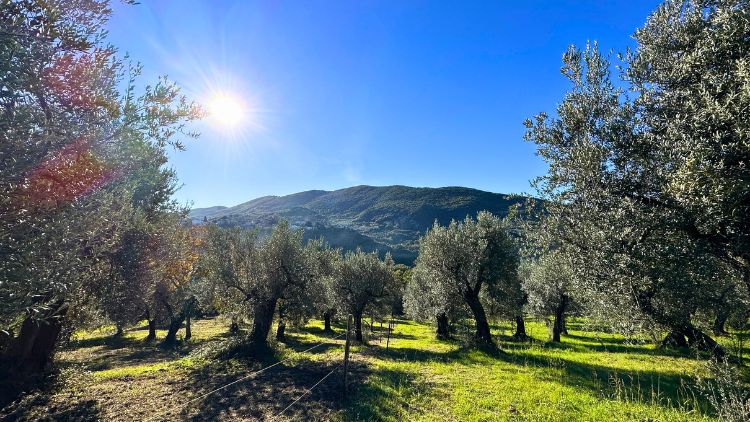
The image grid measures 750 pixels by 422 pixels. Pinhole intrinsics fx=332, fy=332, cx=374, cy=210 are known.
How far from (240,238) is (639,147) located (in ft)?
106

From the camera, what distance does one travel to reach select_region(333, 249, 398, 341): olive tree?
4300cm

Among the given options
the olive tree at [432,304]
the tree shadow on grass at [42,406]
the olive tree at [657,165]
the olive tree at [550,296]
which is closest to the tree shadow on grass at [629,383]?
the olive tree at [657,165]

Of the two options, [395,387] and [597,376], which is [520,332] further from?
[395,387]

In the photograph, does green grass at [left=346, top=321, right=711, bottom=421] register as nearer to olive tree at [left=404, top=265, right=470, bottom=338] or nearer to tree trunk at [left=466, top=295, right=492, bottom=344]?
tree trunk at [left=466, top=295, right=492, bottom=344]

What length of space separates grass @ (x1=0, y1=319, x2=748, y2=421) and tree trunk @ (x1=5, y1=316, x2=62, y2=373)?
4.77 ft

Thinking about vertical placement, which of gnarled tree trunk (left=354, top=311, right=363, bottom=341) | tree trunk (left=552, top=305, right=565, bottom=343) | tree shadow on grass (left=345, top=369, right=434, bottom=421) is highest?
tree trunk (left=552, top=305, right=565, bottom=343)

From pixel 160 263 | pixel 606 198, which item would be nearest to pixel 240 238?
pixel 160 263

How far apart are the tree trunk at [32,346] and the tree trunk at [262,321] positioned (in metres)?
14.4

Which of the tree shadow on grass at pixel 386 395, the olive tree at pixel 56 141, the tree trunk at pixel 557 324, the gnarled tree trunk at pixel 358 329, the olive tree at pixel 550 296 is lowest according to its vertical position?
the gnarled tree trunk at pixel 358 329

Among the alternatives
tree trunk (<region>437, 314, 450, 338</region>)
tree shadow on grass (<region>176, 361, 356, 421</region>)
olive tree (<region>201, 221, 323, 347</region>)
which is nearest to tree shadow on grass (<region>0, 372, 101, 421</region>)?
tree shadow on grass (<region>176, 361, 356, 421</region>)

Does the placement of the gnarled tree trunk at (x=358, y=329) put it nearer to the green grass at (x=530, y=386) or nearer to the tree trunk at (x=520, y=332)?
the green grass at (x=530, y=386)

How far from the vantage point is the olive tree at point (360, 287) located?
43000 mm

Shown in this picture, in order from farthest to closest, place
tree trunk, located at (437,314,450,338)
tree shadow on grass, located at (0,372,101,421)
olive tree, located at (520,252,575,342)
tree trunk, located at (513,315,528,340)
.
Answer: tree trunk, located at (437,314,450,338) → tree trunk, located at (513,315,528,340) → olive tree, located at (520,252,575,342) → tree shadow on grass, located at (0,372,101,421)

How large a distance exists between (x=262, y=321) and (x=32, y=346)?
1598 cm
